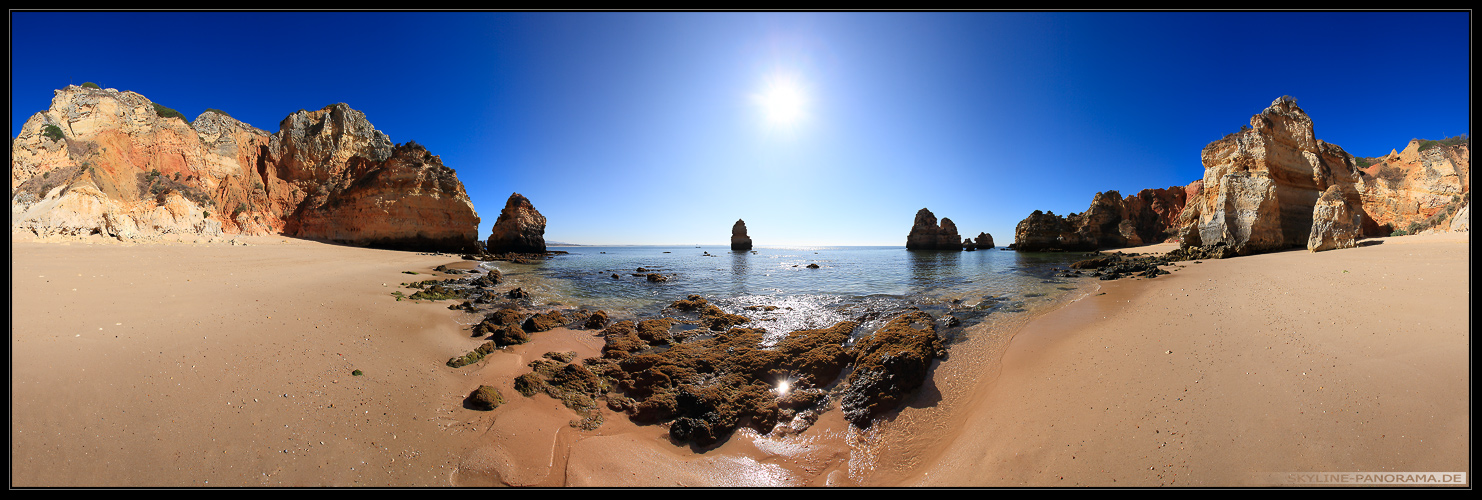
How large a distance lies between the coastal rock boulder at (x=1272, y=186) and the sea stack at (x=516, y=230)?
54367mm

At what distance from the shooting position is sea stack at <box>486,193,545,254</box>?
42000 mm

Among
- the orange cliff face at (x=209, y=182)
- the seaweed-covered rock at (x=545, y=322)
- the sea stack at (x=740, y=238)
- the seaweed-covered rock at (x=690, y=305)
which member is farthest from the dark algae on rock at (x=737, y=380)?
the sea stack at (x=740, y=238)

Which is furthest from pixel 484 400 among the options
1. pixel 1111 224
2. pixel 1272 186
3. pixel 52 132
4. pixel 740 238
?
pixel 1111 224

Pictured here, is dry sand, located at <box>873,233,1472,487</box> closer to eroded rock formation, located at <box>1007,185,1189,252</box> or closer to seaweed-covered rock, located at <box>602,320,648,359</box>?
seaweed-covered rock, located at <box>602,320,648,359</box>

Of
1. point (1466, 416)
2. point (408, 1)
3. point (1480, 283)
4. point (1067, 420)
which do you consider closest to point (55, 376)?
point (408, 1)

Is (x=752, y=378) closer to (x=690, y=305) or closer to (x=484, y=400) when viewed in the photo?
(x=484, y=400)

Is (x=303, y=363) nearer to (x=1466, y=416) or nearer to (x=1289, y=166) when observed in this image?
(x=1466, y=416)

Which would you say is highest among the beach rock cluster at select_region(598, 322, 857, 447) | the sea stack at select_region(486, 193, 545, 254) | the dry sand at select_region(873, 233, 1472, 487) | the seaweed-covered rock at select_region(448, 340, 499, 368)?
the sea stack at select_region(486, 193, 545, 254)

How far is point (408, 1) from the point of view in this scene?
4305 millimetres

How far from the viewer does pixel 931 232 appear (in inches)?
2554

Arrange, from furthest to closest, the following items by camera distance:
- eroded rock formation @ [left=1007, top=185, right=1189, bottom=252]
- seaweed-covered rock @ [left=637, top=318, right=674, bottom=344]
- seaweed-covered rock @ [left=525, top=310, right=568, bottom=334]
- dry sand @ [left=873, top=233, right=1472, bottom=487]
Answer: eroded rock formation @ [left=1007, top=185, right=1189, bottom=252]
seaweed-covered rock @ [left=525, top=310, right=568, bottom=334]
seaweed-covered rock @ [left=637, top=318, right=674, bottom=344]
dry sand @ [left=873, top=233, right=1472, bottom=487]

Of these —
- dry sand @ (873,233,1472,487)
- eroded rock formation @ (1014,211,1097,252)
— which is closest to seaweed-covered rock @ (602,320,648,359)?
dry sand @ (873,233,1472,487)

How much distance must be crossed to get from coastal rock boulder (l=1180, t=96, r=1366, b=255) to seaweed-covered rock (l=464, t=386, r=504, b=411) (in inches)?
1218

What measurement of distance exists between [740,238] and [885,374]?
62.2m
